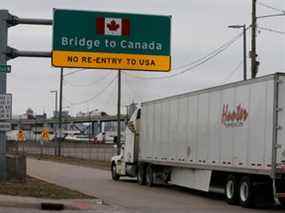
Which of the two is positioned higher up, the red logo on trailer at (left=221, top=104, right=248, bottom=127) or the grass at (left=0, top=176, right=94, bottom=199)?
the red logo on trailer at (left=221, top=104, right=248, bottom=127)

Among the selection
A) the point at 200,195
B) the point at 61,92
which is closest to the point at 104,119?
the point at 61,92

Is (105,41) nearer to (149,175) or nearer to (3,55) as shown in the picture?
(3,55)

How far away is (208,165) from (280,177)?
4.81 meters

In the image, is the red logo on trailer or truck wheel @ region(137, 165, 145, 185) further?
truck wheel @ region(137, 165, 145, 185)

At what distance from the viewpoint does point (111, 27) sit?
2492 cm

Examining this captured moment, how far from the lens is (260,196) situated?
2056 centimetres

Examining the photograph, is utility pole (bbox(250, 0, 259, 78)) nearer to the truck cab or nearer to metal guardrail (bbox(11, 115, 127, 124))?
the truck cab

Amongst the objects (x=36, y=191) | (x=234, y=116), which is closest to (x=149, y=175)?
(x=36, y=191)

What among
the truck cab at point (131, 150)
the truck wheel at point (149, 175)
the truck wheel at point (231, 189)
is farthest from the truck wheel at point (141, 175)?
the truck wheel at point (231, 189)

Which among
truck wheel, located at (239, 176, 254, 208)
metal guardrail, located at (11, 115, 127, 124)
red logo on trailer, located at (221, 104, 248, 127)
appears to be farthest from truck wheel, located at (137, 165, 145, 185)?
metal guardrail, located at (11, 115, 127, 124)

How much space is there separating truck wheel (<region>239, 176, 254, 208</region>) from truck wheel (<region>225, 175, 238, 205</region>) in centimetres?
26

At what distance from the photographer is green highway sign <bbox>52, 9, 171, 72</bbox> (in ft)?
81.0

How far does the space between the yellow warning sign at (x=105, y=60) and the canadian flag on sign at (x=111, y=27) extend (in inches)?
30.5

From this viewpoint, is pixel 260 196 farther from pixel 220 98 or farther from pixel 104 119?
pixel 104 119
